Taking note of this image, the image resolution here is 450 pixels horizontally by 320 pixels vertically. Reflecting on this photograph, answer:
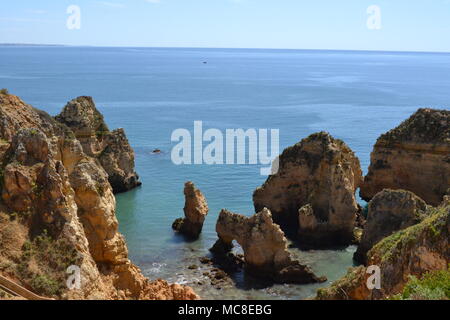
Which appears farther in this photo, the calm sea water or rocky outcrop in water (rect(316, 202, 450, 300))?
the calm sea water

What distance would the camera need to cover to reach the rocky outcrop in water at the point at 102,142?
60750 millimetres

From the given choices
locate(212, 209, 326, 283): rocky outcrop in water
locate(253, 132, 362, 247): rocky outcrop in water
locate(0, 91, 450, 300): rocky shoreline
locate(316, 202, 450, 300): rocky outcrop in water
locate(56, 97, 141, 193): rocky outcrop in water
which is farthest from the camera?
locate(56, 97, 141, 193): rocky outcrop in water

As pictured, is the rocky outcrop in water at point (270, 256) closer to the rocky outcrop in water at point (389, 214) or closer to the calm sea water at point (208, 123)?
the calm sea water at point (208, 123)

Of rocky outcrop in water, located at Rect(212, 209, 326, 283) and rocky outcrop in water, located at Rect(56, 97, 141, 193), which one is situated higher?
rocky outcrop in water, located at Rect(56, 97, 141, 193)

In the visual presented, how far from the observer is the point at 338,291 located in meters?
23.1

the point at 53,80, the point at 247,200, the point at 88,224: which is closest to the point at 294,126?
the point at 247,200

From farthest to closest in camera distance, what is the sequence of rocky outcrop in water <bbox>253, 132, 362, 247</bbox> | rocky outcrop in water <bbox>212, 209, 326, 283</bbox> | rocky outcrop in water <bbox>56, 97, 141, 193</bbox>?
1. rocky outcrop in water <bbox>56, 97, 141, 193</bbox>
2. rocky outcrop in water <bbox>253, 132, 362, 247</bbox>
3. rocky outcrop in water <bbox>212, 209, 326, 283</bbox>

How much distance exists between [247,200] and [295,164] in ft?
36.3

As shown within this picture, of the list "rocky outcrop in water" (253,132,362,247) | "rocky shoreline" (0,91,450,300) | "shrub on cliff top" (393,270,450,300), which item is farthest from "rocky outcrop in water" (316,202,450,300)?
"rocky outcrop in water" (253,132,362,247)

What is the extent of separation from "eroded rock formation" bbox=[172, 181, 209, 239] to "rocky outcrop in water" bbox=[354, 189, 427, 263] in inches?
530

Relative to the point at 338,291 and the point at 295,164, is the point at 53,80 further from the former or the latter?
the point at 338,291

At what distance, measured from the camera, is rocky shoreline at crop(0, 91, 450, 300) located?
Result: 21.6m

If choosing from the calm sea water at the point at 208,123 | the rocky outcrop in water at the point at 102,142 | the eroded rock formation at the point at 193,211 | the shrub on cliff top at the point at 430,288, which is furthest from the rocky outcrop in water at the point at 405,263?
the rocky outcrop in water at the point at 102,142

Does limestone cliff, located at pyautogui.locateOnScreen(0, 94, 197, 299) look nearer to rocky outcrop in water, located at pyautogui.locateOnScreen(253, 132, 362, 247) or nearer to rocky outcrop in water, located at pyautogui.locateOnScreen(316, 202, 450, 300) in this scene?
rocky outcrop in water, located at pyautogui.locateOnScreen(316, 202, 450, 300)
